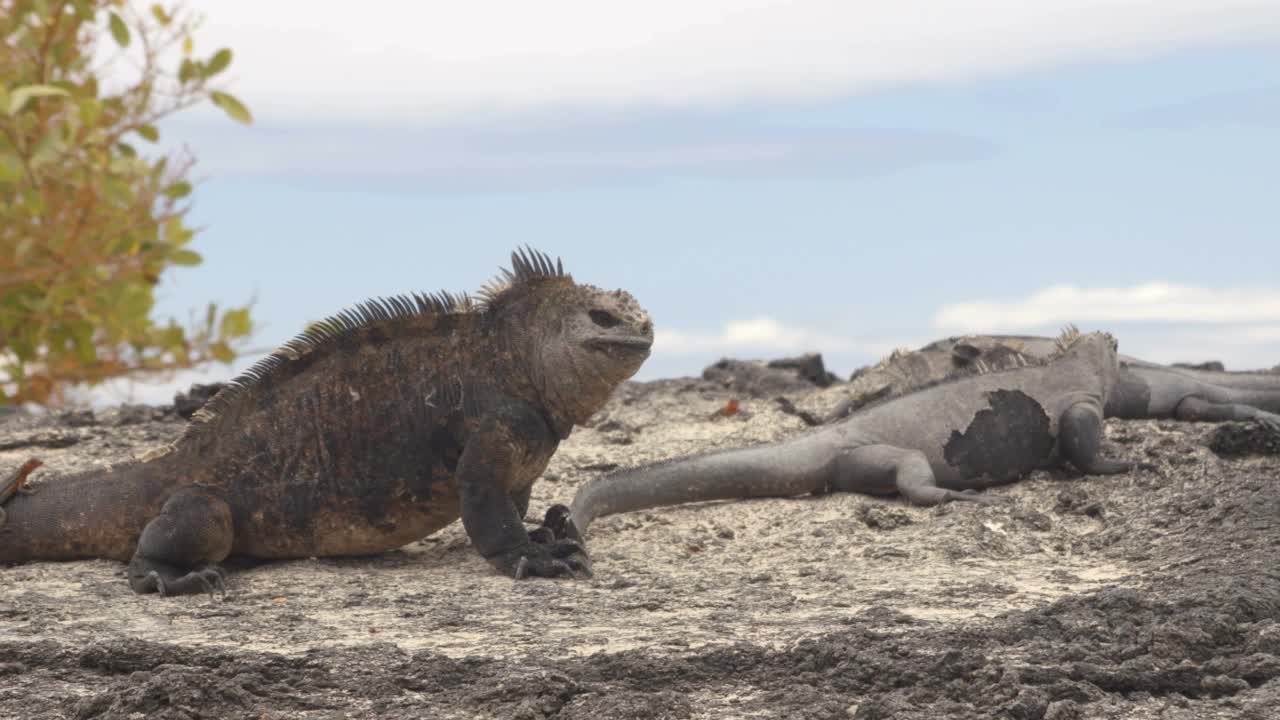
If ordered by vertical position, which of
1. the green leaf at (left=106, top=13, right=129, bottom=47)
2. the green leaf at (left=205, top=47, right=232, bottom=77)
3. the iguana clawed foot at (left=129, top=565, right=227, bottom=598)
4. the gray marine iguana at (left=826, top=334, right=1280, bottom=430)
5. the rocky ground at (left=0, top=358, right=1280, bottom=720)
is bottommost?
the rocky ground at (left=0, top=358, right=1280, bottom=720)

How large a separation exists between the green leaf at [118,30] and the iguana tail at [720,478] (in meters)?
3.03

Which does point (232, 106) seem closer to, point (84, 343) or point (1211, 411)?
point (84, 343)

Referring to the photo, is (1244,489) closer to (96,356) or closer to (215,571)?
(215,571)

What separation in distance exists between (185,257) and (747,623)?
3.95 meters

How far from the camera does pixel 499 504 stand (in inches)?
199

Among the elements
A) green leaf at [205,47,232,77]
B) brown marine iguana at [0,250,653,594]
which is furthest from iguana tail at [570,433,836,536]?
green leaf at [205,47,232,77]

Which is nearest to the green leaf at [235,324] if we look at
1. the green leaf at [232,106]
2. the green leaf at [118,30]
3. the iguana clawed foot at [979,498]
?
the green leaf at [232,106]

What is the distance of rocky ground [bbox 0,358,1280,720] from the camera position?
3457mm

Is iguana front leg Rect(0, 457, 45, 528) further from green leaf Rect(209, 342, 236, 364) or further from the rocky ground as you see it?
green leaf Rect(209, 342, 236, 364)

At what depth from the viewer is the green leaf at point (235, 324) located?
722 centimetres

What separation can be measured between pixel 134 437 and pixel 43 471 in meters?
1.17

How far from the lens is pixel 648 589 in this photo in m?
4.71

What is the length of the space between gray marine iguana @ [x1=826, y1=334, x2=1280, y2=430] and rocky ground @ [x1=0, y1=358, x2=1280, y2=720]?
1.56 meters

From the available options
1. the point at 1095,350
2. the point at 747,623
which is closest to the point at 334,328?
the point at 747,623
